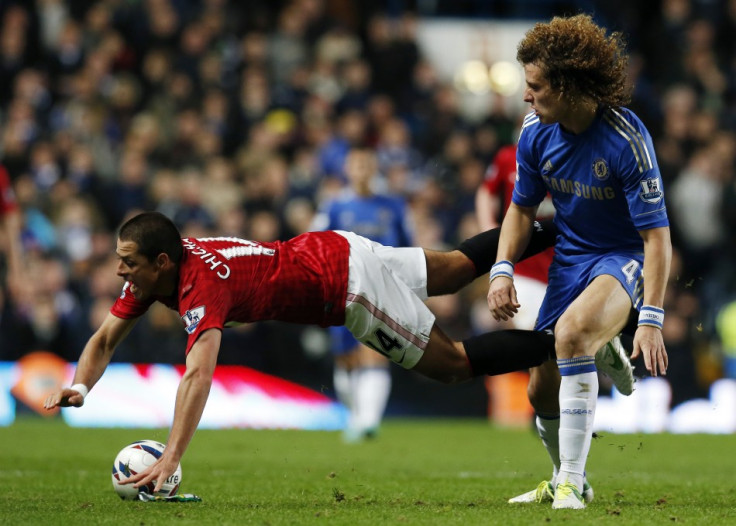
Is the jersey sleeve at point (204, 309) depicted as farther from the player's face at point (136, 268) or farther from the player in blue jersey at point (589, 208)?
the player in blue jersey at point (589, 208)

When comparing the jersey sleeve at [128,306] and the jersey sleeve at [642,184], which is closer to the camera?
the jersey sleeve at [642,184]

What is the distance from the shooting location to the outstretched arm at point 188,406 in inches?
235

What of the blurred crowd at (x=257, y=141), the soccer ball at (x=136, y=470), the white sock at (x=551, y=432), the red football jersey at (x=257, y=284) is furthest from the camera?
the blurred crowd at (x=257, y=141)

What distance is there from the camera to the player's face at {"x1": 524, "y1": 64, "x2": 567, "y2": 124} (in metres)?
6.22

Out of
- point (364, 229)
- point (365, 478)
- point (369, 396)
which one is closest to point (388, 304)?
point (365, 478)

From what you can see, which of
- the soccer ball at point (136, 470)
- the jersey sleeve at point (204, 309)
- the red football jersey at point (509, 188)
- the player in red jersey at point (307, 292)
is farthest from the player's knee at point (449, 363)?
the red football jersey at point (509, 188)

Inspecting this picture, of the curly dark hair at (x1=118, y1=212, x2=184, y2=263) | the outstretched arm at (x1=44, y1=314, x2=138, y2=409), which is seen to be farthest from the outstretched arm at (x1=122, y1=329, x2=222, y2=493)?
the outstretched arm at (x1=44, y1=314, x2=138, y2=409)

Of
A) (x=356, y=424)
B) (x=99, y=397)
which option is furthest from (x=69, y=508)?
(x=99, y=397)

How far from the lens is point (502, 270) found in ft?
21.6

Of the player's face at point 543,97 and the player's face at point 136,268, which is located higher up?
the player's face at point 543,97

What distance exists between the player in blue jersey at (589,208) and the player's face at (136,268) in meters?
1.75

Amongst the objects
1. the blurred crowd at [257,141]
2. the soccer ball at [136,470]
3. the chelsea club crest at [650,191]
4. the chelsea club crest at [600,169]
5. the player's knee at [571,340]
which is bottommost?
the soccer ball at [136,470]

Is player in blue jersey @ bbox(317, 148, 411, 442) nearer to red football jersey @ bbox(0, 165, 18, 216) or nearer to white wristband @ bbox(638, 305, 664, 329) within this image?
red football jersey @ bbox(0, 165, 18, 216)

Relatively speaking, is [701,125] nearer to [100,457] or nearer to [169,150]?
[169,150]
